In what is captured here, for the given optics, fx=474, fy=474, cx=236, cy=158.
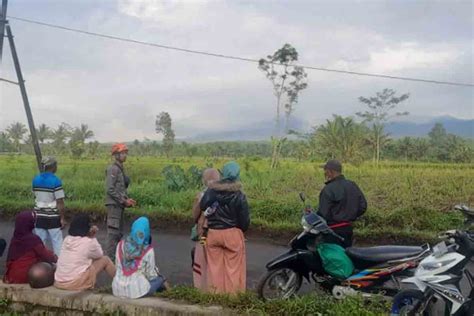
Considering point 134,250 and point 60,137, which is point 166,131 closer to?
point 60,137

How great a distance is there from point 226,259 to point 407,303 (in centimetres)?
171

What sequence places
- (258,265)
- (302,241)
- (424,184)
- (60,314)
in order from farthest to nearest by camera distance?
(424,184), (258,265), (302,241), (60,314)

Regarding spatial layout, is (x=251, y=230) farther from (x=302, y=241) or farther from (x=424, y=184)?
(x=424, y=184)

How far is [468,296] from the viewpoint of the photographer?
3.70 metres

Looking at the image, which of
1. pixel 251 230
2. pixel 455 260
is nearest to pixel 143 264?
pixel 455 260

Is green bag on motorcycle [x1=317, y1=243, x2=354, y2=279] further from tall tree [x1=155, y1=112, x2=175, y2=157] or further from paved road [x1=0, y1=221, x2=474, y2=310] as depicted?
tall tree [x1=155, y1=112, x2=175, y2=157]

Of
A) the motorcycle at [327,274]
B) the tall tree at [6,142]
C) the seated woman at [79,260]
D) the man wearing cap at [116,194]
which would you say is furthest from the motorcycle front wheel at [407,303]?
the tall tree at [6,142]

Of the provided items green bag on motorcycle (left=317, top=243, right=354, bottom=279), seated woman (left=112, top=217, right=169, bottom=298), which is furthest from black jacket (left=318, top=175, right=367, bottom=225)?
seated woman (left=112, top=217, right=169, bottom=298)

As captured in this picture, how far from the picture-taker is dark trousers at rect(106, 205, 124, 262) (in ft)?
20.2

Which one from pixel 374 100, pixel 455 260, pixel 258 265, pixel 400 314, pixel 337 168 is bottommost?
pixel 258 265

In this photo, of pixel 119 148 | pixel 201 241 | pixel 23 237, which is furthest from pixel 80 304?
pixel 119 148

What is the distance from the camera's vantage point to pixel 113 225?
243 inches

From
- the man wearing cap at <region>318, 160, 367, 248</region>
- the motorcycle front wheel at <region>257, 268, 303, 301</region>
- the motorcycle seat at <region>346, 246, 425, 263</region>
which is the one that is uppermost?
the man wearing cap at <region>318, 160, 367, 248</region>

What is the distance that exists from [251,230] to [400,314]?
560cm
